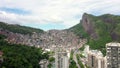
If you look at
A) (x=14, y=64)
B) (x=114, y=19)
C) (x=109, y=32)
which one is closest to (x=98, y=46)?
(x=109, y=32)

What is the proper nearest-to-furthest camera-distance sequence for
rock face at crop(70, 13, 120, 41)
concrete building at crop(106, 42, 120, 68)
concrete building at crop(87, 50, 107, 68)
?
concrete building at crop(106, 42, 120, 68) < concrete building at crop(87, 50, 107, 68) < rock face at crop(70, 13, 120, 41)

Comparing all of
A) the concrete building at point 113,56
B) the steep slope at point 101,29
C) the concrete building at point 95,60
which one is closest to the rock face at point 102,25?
the steep slope at point 101,29

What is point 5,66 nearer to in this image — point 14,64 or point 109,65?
point 14,64

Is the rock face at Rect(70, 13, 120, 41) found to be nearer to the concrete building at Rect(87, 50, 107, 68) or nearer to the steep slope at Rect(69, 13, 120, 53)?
the steep slope at Rect(69, 13, 120, 53)

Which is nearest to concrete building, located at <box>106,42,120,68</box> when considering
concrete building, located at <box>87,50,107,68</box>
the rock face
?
concrete building, located at <box>87,50,107,68</box>

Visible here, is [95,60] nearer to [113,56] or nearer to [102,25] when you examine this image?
[113,56]

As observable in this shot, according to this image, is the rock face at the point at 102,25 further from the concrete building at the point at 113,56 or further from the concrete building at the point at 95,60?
the concrete building at the point at 113,56
